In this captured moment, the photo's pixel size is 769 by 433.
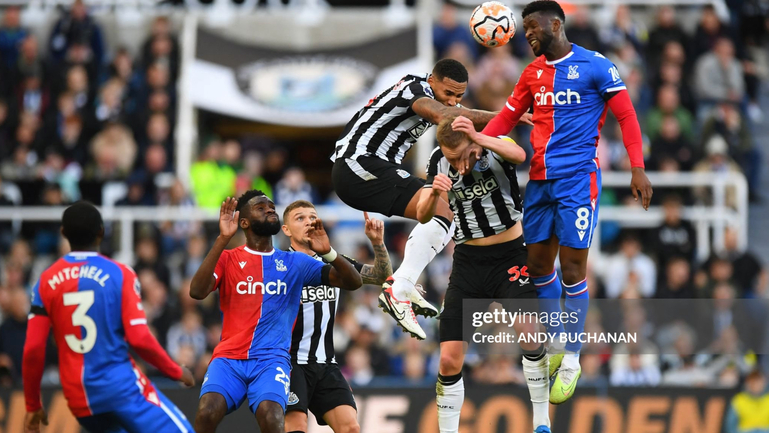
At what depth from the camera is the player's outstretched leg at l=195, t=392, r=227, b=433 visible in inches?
345

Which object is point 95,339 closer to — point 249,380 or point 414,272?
point 249,380

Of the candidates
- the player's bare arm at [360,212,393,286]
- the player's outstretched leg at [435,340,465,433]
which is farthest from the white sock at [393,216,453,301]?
the player's outstretched leg at [435,340,465,433]

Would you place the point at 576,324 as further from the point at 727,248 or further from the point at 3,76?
the point at 3,76

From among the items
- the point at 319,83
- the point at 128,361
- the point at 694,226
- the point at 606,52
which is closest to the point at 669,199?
the point at 694,226

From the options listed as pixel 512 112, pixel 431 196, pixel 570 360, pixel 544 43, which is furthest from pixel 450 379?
pixel 544 43

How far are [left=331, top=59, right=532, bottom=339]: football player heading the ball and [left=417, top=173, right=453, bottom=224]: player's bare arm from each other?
0.19m

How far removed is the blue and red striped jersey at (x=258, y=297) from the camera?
9242mm

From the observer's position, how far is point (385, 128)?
9680 millimetres

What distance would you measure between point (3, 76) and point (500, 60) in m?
7.50

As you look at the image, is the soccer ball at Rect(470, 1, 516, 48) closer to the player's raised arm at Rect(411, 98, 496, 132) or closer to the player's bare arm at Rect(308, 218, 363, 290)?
the player's raised arm at Rect(411, 98, 496, 132)

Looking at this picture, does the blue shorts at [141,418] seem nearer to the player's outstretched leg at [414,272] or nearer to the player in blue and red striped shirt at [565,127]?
the player's outstretched leg at [414,272]

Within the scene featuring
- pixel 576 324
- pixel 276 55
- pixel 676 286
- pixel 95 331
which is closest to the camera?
pixel 95 331

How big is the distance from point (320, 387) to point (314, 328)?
50 cm

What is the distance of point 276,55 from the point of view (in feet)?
58.3
